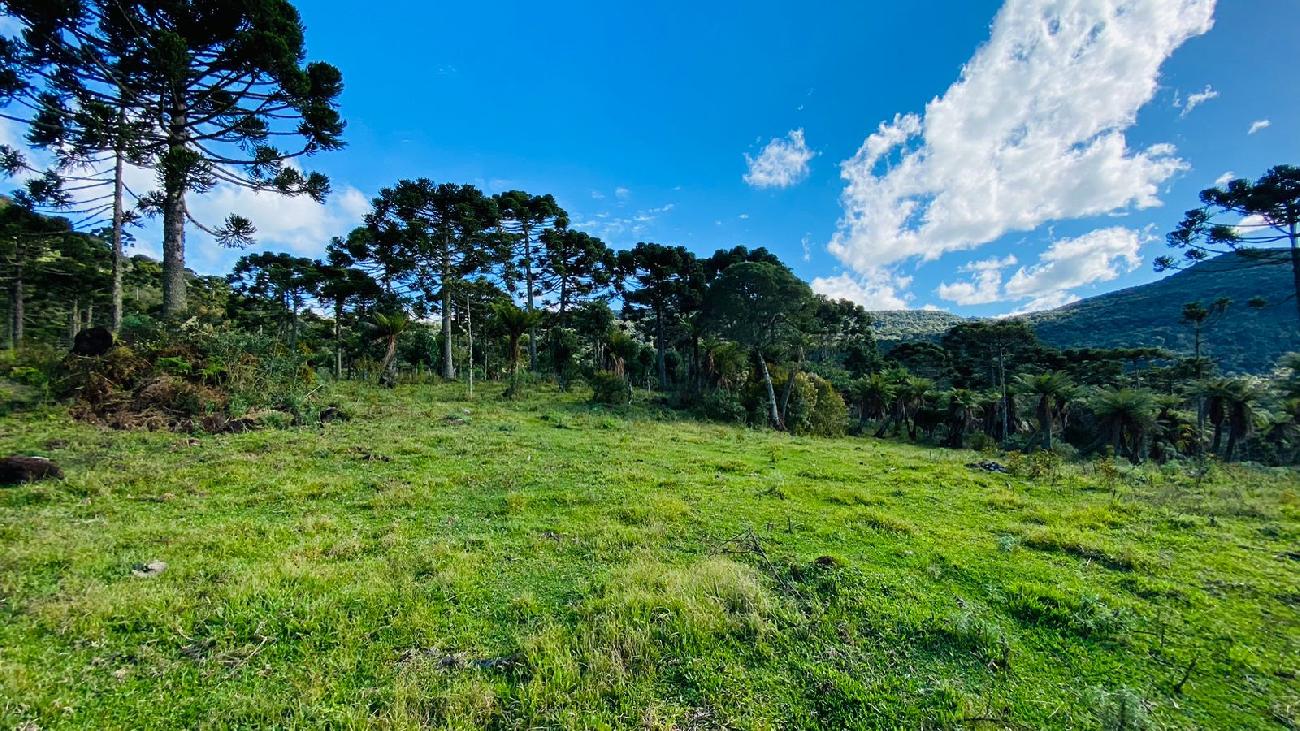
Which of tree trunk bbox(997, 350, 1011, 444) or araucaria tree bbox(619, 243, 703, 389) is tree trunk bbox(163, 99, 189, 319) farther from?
tree trunk bbox(997, 350, 1011, 444)

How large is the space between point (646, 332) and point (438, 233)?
21.2 metres

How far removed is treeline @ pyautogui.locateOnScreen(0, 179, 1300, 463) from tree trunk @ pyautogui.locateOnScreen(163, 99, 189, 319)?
738 centimetres

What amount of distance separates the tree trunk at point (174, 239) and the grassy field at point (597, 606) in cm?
585

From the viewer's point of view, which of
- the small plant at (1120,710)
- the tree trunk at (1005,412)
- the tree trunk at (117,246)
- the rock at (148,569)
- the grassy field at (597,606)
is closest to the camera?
the small plant at (1120,710)

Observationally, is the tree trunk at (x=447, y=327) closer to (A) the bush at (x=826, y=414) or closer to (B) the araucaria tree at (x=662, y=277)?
(B) the araucaria tree at (x=662, y=277)

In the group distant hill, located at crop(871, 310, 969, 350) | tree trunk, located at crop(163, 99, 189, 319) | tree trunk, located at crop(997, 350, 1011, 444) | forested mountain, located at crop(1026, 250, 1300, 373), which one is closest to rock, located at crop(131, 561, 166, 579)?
tree trunk, located at crop(163, 99, 189, 319)

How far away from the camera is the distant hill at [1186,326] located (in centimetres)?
7088

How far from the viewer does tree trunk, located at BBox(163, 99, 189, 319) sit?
12711 mm

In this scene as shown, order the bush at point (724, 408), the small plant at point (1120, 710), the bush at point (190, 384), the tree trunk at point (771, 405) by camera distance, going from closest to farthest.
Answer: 1. the small plant at point (1120, 710)
2. the bush at point (190, 384)
3. the bush at point (724, 408)
4. the tree trunk at point (771, 405)

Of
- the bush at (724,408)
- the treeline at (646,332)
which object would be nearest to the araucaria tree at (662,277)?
the treeline at (646,332)

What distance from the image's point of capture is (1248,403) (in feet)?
91.0

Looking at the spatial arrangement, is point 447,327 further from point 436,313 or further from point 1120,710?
point 1120,710

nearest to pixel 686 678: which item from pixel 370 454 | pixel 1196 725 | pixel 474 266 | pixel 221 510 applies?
pixel 1196 725

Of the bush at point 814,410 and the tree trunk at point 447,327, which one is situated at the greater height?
the tree trunk at point 447,327
